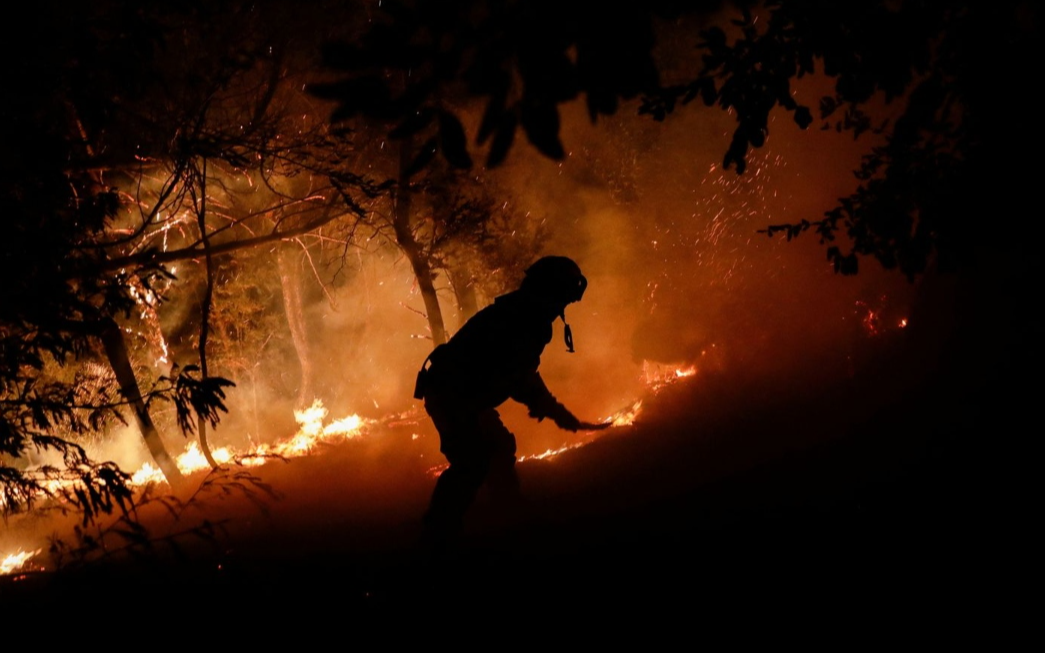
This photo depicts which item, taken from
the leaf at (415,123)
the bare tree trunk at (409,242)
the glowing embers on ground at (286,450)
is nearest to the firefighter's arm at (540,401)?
the leaf at (415,123)

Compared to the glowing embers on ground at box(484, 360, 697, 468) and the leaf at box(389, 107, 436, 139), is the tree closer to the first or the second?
the glowing embers on ground at box(484, 360, 697, 468)

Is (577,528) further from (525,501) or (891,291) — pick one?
(891,291)

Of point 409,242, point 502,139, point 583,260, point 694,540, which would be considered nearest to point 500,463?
point 694,540

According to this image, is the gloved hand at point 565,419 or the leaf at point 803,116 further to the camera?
the gloved hand at point 565,419

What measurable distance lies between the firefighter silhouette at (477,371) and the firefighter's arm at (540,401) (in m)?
0.25

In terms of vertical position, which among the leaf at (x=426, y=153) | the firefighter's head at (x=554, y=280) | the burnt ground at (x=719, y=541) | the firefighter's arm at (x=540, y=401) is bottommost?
the burnt ground at (x=719, y=541)

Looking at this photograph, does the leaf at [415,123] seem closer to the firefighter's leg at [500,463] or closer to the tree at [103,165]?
the firefighter's leg at [500,463]

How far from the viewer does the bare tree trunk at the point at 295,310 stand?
15.8m

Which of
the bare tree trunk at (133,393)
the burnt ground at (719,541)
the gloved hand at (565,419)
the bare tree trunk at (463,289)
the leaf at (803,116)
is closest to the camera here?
the burnt ground at (719,541)

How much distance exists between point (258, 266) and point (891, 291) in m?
14.3

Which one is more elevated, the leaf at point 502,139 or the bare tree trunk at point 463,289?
the bare tree trunk at point 463,289

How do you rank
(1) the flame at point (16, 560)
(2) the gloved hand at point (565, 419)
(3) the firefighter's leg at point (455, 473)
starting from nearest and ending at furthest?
(3) the firefighter's leg at point (455, 473) → (2) the gloved hand at point (565, 419) → (1) the flame at point (16, 560)

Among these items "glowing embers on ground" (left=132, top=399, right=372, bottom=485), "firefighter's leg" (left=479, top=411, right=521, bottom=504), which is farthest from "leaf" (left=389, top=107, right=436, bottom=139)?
"glowing embers on ground" (left=132, top=399, right=372, bottom=485)

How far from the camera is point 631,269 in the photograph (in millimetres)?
11656
